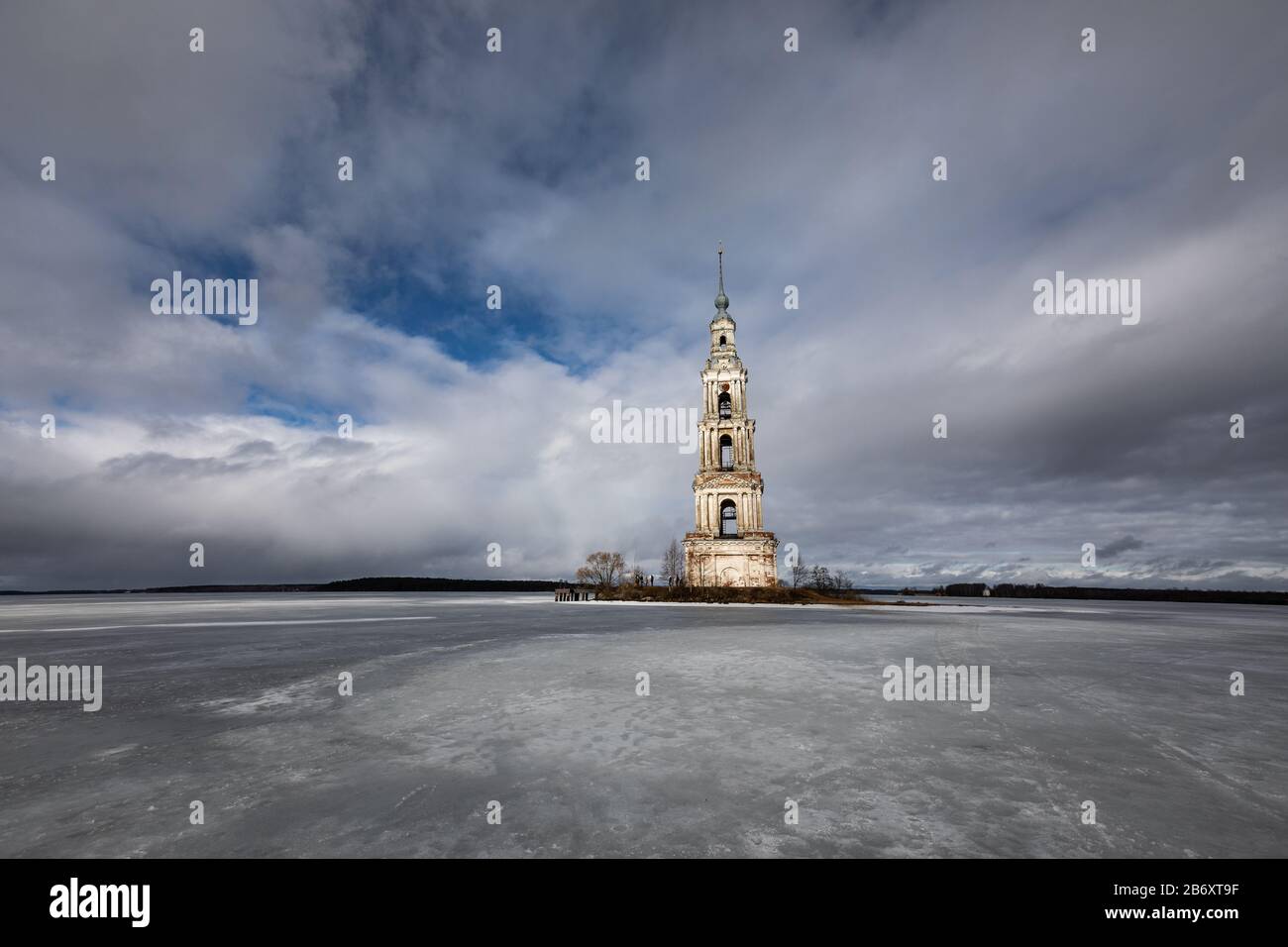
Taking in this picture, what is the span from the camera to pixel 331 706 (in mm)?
9922

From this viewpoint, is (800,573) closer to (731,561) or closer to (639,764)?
(731,561)

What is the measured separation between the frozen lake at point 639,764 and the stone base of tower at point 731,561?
61.9 meters

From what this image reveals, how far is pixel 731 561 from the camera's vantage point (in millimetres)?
76562

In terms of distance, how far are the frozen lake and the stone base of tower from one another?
61.9 metres

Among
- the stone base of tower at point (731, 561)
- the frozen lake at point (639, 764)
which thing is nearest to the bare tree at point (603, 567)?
the stone base of tower at point (731, 561)

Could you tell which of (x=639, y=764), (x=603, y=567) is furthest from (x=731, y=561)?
(x=639, y=764)

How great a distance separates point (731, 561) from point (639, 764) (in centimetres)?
7144

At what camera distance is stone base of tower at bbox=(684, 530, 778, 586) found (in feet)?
249

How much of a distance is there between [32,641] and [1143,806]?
34726 millimetres

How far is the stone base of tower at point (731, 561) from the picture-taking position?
75875 mm

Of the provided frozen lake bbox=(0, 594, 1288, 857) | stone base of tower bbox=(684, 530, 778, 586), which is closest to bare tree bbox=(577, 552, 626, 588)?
stone base of tower bbox=(684, 530, 778, 586)
